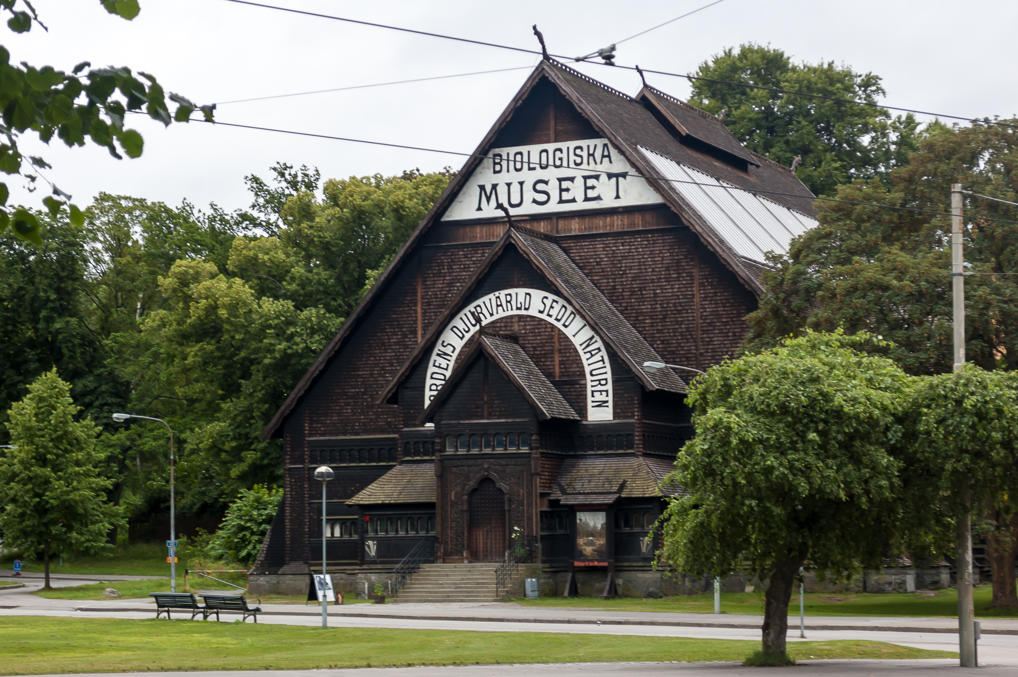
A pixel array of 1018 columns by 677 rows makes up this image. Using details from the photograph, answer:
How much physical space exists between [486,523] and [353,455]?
26.2 ft

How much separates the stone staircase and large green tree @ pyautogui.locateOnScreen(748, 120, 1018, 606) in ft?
36.7

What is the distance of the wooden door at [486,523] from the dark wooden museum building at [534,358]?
53mm

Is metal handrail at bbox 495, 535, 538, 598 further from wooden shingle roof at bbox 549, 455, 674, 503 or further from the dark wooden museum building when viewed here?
wooden shingle roof at bbox 549, 455, 674, 503

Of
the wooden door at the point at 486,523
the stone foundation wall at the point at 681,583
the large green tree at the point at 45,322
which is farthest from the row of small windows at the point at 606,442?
the large green tree at the point at 45,322

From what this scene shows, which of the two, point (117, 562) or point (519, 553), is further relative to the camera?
point (117, 562)

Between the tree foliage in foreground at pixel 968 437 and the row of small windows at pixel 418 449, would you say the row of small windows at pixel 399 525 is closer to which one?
the row of small windows at pixel 418 449

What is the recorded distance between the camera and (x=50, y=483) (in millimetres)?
64188

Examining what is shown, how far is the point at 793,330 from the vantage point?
45344mm

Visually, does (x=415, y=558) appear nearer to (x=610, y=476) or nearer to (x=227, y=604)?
(x=610, y=476)

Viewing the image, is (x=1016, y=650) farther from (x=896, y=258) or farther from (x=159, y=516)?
(x=159, y=516)

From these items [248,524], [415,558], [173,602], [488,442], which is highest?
[488,442]

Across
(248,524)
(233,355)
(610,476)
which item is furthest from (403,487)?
(233,355)

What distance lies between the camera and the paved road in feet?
76.3

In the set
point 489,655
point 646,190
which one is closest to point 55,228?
point 646,190
